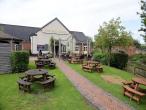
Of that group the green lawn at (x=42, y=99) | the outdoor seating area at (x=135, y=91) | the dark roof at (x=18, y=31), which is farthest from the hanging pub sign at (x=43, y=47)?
the outdoor seating area at (x=135, y=91)

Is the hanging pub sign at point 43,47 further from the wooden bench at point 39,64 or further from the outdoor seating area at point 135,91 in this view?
the outdoor seating area at point 135,91

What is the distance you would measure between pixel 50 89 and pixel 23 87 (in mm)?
1597

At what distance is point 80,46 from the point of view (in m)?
45.7

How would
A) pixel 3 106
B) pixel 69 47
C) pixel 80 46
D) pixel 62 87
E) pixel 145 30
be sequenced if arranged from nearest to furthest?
pixel 3 106, pixel 62 87, pixel 145 30, pixel 69 47, pixel 80 46

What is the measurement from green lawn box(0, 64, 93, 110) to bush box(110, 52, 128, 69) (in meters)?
13.7

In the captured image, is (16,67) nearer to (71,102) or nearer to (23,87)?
(23,87)

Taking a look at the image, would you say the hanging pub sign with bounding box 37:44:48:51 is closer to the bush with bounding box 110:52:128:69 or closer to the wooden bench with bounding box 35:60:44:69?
the bush with bounding box 110:52:128:69

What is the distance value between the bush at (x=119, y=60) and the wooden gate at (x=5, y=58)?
1322 centimetres

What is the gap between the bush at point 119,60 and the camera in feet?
84.7

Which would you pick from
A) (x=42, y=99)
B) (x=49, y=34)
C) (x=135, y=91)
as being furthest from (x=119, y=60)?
(x=49, y=34)

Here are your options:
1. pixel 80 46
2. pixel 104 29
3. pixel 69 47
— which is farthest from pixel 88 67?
pixel 80 46

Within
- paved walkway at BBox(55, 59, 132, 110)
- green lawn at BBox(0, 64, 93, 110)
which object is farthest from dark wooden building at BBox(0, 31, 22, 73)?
paved walkway at BBox(55, 59, 132, 110)

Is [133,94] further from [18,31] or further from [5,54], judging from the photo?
[18,31]

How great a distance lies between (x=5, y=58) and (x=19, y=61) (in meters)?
1.29
